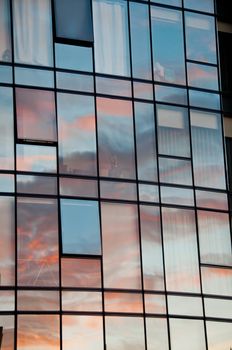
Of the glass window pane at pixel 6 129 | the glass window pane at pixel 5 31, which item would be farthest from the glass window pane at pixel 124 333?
the glass window pane at pixel 5 31

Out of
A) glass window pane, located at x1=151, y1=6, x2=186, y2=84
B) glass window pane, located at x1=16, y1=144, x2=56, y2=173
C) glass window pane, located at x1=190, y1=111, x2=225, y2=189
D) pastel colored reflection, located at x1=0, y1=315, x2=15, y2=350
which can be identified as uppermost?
glass window pane, located at x1=151, y1=6, x2=186, y2=84

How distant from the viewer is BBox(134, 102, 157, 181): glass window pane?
23.4m

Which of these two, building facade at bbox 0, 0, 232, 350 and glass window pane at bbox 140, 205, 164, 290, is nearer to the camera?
building facade at bbox 0, 0, 232, 350

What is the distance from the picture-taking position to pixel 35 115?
22453mm

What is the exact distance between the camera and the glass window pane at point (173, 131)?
24016 mm

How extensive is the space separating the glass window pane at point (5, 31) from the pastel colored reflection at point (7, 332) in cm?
689

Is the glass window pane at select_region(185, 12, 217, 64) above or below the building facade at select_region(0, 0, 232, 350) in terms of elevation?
above

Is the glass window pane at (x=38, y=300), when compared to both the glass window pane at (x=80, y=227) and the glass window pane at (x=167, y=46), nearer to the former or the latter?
the glass window pane at (x=80, y=227)

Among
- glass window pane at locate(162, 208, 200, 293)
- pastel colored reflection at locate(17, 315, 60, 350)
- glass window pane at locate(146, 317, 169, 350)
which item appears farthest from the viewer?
glass window pane at locate(162, 208, 200, 293)

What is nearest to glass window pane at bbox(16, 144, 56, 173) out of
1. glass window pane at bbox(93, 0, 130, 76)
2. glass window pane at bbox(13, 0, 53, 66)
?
glass window pane at bbox(13, 0, 53, 66)

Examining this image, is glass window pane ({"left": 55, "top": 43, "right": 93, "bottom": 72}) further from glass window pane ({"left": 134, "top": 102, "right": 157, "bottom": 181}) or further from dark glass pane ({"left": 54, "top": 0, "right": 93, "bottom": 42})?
glass window pane ({"left": 134, "top": 102, "right": 157, "bottom": 181})

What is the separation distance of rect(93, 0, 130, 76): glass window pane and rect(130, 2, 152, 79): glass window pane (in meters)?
0.19

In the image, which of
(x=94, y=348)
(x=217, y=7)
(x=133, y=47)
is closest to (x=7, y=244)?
(x=94, y=348)

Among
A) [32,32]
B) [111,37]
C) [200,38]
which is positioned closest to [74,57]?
[32,32]
